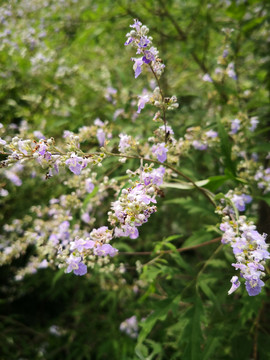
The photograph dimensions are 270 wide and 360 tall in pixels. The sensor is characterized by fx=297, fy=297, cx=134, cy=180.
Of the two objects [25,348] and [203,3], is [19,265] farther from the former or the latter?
[203,3]

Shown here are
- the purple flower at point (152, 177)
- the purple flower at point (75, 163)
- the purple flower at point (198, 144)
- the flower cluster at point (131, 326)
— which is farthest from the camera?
the flower cluster at point (131, 326)

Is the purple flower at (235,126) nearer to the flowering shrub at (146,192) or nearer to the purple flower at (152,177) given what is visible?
the flowering shrub at (146,192)

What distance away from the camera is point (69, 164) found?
51.8 inches

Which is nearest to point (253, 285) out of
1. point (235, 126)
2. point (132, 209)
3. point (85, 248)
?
point (132, 209)

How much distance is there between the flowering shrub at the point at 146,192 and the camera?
4.48ft

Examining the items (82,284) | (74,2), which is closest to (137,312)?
(82,284)

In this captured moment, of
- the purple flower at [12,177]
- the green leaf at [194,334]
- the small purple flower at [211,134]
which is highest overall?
the small purple flower at [211,134]

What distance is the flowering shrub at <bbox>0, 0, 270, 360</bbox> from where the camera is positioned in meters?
1.37

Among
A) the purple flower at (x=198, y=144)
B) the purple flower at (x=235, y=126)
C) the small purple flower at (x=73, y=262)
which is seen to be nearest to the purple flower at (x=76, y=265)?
the small purple flower at (x=73, y=262)

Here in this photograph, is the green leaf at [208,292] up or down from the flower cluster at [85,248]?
down

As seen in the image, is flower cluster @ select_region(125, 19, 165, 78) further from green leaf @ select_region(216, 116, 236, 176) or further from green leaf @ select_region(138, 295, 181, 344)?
green leaf @ select_region(138, 295, 181, 344)

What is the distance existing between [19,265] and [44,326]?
1.15 m

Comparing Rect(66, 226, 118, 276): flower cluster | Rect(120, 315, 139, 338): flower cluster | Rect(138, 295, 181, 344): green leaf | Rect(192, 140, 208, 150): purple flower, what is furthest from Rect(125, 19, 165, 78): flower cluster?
Rect(120, 315, 139, 338): flower cluster

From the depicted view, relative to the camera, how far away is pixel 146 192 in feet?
4.43
